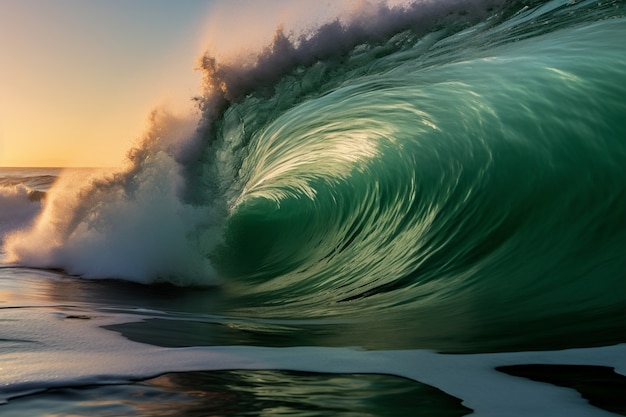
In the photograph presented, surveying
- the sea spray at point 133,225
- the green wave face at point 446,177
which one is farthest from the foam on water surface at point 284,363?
the sea spray at point 133,225

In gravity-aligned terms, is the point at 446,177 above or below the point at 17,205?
below

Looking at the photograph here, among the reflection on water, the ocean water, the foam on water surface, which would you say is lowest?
the reflection on water

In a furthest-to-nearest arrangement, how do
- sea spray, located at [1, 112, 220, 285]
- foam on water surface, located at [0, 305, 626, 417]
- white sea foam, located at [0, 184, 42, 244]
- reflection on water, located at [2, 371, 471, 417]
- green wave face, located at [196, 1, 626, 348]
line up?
white sea foam, located at [0, 184, 42, 244], sea spray, located at [1, 112, 220, 285], green wave face, located at [196, 1, 626, 348], foam on water surface, located at [0, 305, 626, 417], reflection on water, located at [2, 371, 471, 417]

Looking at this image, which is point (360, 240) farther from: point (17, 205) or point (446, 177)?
point (17, 205)

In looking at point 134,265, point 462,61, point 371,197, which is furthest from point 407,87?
point 134,265

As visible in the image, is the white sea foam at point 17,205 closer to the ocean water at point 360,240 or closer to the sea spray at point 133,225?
the ocean water at point 360,240

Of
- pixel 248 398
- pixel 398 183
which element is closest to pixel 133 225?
pixel 398 183

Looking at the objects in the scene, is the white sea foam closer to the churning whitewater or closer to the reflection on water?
the churning whitewater

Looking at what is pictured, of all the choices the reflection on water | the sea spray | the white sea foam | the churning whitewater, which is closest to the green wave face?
the churning whitewater

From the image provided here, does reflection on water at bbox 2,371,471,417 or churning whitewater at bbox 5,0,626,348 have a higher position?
churning whitewater at bbox 5,0,626,348

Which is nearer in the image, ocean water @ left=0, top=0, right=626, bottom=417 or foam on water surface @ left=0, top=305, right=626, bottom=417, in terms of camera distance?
foam on water surface @ left=0, top=305, right=626, bottom=417
